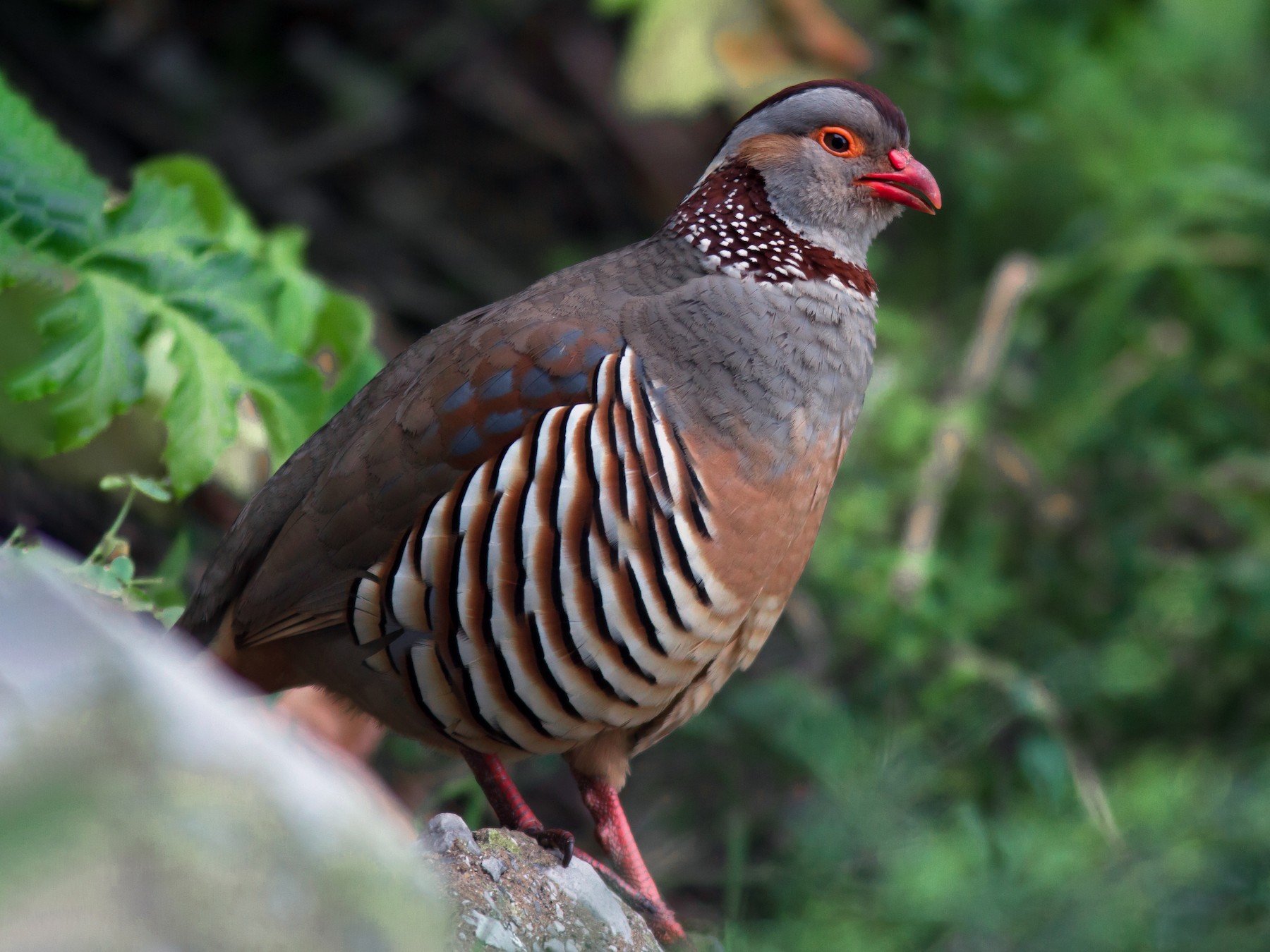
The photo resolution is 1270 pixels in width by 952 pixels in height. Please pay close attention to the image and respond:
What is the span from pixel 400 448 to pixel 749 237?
87 centimetres

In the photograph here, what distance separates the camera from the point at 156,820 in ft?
4.17

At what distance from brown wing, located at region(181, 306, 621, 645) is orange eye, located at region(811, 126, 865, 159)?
706mm

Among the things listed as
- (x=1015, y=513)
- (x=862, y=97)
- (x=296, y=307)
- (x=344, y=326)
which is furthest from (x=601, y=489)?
(x=1015, y=513)

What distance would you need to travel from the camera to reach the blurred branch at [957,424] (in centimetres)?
452

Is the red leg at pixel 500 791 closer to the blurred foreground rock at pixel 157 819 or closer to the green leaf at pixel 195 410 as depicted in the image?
the green leaf at pixel 195 410

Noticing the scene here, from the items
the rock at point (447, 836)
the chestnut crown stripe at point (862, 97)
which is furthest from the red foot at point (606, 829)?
the chestnut crown stripe at point (862, 97)

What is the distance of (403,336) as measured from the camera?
6473 mm

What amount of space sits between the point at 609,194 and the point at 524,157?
0.56 m

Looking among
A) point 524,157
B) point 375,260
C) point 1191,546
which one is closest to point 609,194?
point 524,157

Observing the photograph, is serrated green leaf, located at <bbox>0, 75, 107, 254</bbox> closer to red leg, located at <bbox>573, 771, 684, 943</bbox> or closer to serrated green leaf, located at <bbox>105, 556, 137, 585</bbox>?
serrated green leaf, located at <bbox>105, 556, 137, 585</bbox>

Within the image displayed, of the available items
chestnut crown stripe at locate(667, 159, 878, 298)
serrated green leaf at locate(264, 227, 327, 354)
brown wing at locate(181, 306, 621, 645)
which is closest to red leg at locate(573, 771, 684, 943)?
brown wing at locate(181, 306, 621, 645)

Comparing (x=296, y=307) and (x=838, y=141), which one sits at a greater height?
(x=838, y=141)

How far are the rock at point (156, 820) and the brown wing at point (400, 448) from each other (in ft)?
3.79

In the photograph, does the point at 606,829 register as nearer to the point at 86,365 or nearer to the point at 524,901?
the point at 524,901
